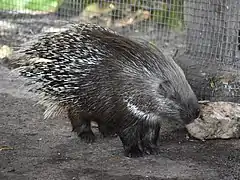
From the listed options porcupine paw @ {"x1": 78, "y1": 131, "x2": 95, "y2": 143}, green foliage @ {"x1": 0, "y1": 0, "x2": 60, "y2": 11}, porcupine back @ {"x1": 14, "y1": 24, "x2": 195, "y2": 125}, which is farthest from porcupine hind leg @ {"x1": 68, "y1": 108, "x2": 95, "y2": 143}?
green foliage @ {"x1": 0, "y1": 0, "x2": 60, "y2": 11}

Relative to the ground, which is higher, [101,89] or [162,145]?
[101,89]

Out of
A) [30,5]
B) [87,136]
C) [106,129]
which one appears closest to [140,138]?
[106,129]

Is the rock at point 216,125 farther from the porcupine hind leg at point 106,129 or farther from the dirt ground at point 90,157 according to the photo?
the porcupine hind leg at point 106,129

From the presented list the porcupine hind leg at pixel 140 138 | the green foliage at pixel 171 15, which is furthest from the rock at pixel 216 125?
the green foliage at pixel 171 15

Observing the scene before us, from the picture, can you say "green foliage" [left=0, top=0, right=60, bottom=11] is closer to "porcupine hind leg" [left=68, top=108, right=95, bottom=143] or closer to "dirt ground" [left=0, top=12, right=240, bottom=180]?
Result: "dirt ground" [left=0, top=12, right=240, bottom=180]

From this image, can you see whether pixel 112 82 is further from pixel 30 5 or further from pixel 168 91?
pixel 30 5

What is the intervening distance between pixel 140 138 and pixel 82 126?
456 millimetres

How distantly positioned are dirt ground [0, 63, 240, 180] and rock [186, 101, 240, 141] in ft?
0.19

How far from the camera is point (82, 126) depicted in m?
4.27

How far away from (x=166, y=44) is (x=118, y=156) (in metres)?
2.58

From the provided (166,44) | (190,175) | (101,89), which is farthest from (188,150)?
(166,44)

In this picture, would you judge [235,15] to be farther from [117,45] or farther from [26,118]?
[26,118]

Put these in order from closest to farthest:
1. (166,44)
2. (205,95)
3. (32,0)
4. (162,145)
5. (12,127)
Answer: (162,145), (12,127), (205,95), (166,44), (32,0)

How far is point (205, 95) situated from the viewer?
15.8 ft
